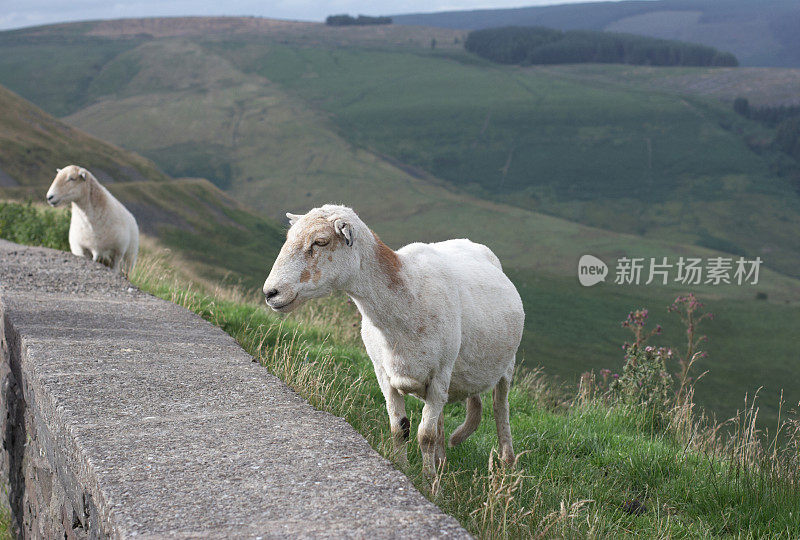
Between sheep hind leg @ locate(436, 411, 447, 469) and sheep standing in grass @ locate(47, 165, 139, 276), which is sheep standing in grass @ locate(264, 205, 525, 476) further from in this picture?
sheep standing in grass @ locate(47, 165, 139, 276)

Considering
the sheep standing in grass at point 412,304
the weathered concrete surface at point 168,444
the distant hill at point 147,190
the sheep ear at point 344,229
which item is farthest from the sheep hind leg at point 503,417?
the distant hill at point 147,190

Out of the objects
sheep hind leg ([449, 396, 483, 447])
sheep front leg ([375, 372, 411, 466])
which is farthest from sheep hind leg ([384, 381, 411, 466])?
sheep hind leg ([449, 396, 483, 447])

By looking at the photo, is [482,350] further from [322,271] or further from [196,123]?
[196,123]

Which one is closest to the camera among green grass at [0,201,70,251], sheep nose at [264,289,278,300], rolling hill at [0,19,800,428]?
sheep nose at [264,289,278,300]

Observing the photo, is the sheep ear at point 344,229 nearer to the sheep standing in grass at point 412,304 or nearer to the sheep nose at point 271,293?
the sheep standing in grass at point 412,304

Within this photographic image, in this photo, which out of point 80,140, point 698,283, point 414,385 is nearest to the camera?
point 414,385

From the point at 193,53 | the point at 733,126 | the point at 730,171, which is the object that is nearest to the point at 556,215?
the point at 730,171

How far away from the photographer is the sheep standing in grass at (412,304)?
4.69m

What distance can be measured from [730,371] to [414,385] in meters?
45.0

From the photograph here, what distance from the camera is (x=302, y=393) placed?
587 cm

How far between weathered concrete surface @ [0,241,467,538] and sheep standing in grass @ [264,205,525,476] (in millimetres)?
588

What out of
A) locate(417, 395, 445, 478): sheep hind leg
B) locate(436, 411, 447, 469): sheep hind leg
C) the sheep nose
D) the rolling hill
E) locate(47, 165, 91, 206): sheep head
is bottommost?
the rolling hill

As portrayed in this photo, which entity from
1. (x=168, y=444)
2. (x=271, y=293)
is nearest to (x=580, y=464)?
(x=271, y=293)

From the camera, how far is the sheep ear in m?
4.67
